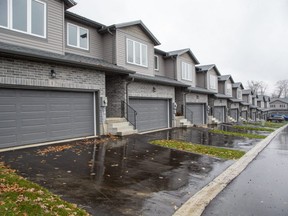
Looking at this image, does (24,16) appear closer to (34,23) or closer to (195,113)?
(34,23)

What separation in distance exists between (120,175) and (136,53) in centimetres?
1219

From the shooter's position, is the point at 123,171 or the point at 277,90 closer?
the point at 123,171

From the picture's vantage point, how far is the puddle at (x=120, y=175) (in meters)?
4.51

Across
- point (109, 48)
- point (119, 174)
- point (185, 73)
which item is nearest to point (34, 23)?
point (109, 48)

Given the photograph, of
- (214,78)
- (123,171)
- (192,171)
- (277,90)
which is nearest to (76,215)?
(123,171)

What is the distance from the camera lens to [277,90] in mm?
115438

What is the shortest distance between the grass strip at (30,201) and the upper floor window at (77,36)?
10750 mm

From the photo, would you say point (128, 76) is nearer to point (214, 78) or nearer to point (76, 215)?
point (76, 215)

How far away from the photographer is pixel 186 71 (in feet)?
78.5

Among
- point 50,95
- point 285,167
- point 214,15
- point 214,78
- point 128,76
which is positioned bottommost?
point 285,167

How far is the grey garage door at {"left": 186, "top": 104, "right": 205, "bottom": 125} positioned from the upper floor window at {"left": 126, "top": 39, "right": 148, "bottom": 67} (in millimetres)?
7751

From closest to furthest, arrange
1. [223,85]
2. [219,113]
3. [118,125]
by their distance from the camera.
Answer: [118,125], [219,113], [223,85]

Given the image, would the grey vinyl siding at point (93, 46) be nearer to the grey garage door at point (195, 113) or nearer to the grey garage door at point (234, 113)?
the grey garage door at point (195, 113)

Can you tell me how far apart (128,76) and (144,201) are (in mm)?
10405
